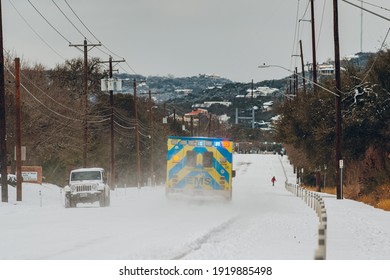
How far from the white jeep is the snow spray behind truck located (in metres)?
3.77

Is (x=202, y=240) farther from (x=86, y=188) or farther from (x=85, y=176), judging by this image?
(x=85, y=176)

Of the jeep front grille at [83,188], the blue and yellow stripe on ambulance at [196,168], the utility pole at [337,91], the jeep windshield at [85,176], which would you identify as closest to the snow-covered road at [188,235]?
the blue and yellow stripe on ambulance at [196,168]

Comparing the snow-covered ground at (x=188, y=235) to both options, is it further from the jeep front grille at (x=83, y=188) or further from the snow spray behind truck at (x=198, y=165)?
the jeep front grille at (x=83, y=188)

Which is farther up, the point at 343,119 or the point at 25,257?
the point at 343,119

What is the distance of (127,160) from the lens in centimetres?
11338

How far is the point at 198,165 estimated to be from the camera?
3791 cm

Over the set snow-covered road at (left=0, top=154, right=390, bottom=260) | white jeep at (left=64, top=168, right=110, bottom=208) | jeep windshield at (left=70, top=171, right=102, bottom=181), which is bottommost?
snow-covered road at (left=0, top=154, right=390, bottom=260)

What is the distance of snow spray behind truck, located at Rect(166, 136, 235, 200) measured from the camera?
124 feet

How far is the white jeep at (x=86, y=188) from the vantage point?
39156 millimetres

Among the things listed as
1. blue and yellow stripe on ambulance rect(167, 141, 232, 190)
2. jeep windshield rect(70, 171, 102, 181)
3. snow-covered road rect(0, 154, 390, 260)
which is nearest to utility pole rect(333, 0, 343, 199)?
snow-covered road rect(0, 154, 390, 260)

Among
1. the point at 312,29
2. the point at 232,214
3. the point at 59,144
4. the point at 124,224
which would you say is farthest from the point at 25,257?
the point at 59,144

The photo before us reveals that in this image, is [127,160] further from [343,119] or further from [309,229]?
[309,229]

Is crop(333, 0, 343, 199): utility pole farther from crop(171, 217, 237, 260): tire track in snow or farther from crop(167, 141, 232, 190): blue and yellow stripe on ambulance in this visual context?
crop(171, 217, 237, 260): tire track in snow

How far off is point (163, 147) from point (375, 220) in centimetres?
8630
